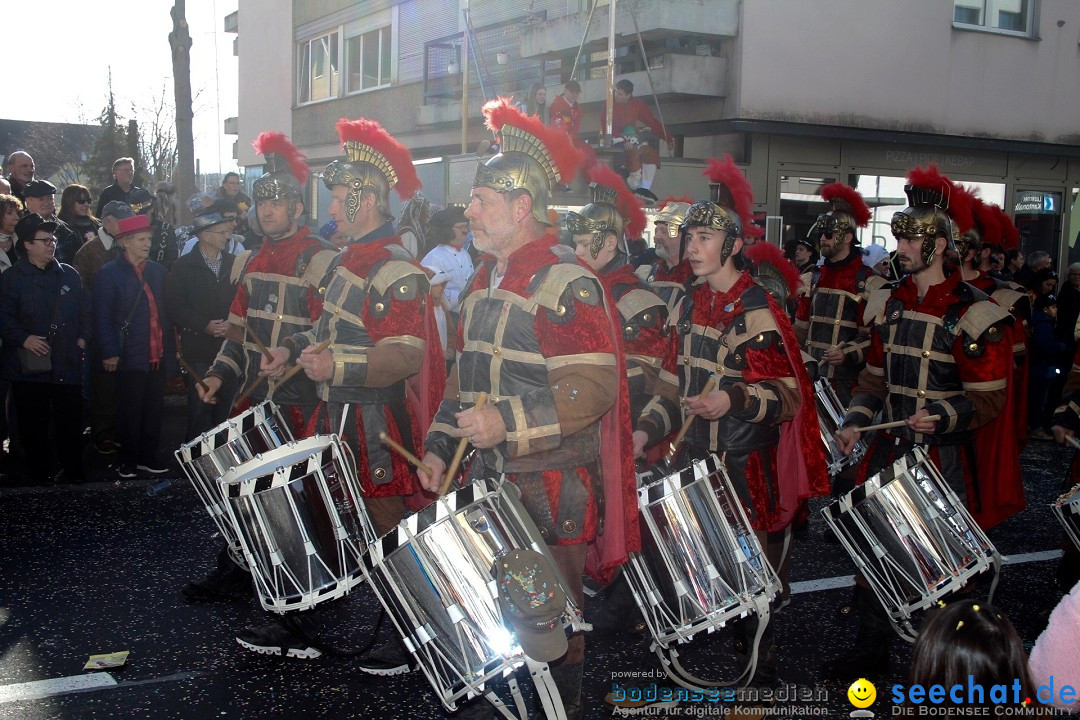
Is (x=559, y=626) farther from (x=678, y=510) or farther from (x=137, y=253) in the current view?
(x=137, y=253)

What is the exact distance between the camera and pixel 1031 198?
18.5 meters

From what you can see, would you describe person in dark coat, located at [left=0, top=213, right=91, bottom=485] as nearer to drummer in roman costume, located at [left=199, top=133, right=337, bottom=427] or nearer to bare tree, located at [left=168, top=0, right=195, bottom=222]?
drummer in roman costume, located at [left=199, top=133, right=337, bottom=427]

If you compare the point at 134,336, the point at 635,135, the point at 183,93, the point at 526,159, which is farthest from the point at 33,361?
the point at 183,93

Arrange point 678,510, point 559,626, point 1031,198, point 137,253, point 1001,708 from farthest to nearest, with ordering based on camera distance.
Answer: point 1031,198 → point 137,253 → point 678,510 → point 559,626 → point 1001,708

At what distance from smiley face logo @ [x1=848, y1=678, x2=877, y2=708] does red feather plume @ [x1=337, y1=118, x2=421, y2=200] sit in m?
3.01

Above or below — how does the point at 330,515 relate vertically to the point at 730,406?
below

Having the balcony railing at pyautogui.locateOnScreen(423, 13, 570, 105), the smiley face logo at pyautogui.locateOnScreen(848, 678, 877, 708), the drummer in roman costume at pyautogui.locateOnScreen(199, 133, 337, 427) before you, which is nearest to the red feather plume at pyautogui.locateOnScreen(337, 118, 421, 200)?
the drummer in roman costume at pyautogui.locateOnScreen(199, 133, 337, 427)

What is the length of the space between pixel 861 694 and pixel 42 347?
239 inches

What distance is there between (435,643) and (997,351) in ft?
9.55

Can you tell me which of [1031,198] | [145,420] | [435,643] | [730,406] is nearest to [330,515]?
[435,643]

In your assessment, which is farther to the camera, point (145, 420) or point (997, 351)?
point (145, 420)

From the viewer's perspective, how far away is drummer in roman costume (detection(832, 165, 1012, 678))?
15.1 feet

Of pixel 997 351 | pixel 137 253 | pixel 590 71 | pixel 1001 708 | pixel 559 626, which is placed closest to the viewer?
pixel 1001 708

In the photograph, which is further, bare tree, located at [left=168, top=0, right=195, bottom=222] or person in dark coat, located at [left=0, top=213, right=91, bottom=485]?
bare tree, located at [left=168, top=0, right=195, bottom=222]
